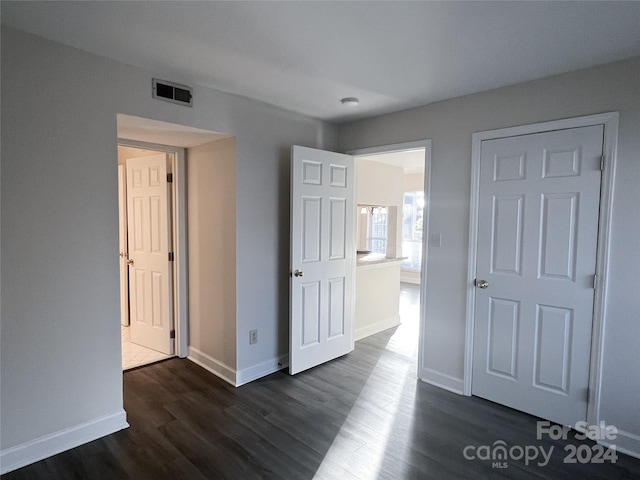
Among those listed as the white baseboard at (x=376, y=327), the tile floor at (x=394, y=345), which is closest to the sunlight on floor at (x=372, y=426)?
the tile floor at (x=394, y=345)

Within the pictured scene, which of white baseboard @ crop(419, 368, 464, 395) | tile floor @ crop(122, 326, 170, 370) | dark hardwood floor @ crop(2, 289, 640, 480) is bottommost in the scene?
dark hardwood floor @ crop(2, 289, 640, 480)

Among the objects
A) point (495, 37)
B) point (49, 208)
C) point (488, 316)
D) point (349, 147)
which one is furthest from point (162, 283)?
point (495, 37)

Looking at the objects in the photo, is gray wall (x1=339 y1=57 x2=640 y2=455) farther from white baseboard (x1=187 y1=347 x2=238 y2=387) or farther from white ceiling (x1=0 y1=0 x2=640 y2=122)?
white baseboard (x1=187 y1=347 x2=238 y2=387)

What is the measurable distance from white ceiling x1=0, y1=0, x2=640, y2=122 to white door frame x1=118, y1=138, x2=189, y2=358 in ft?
3.07

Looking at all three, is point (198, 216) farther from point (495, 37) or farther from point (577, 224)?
point (577, 224)

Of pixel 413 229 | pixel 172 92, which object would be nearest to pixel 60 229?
pixel 172 92

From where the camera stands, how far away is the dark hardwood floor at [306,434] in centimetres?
205

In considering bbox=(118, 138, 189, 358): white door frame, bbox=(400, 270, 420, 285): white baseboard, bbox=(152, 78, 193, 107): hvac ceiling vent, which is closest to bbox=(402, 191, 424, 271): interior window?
bbox=(400, 270, 420, 285): white baseboard

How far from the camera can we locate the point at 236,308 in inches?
122

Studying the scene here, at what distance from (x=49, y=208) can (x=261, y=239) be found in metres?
1.56

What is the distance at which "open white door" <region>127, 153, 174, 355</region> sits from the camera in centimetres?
356

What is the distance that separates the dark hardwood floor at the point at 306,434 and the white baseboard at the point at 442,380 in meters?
0.07

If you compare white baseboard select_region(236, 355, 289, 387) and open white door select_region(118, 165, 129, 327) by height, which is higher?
open white door select_region(118, 165, 129, 327)

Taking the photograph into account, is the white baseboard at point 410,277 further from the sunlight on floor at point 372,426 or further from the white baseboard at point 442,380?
the white baseboard at point 442,380
